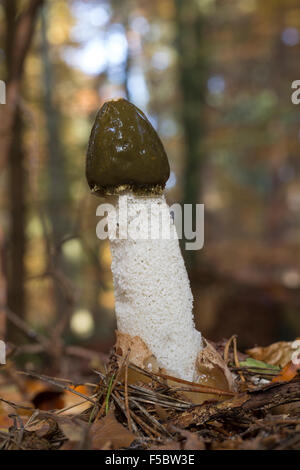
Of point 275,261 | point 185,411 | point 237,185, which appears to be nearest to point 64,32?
point 275,261

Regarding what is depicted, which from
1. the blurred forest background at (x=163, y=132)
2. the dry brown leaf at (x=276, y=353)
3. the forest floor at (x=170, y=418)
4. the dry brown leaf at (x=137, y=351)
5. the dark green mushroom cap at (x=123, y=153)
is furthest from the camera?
the blurred forest background at (x=163, y=132)

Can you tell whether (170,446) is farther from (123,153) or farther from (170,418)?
(123,153)

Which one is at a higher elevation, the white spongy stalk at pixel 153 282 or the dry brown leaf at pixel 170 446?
the white spongy stalk at pixel 153 282

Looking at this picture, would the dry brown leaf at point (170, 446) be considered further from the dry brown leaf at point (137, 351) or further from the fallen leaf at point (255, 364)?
the fallen leaf at point (255, 364)

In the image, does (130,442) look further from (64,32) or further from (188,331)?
(64,32)

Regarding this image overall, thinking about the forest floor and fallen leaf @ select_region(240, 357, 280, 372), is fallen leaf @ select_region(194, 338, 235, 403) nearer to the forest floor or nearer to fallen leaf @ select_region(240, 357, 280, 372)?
the forest floor

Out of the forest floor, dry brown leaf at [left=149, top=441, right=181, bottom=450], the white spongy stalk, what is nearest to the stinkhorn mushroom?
the white spongy stalk

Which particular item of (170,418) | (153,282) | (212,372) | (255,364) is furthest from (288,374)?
(153,282)

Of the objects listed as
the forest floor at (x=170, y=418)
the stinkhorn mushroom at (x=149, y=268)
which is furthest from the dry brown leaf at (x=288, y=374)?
Answer: the stinkhorn mushroom at (x=149, y=268)
